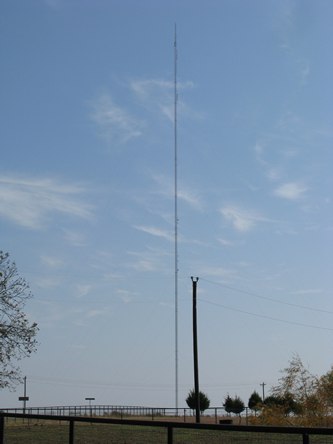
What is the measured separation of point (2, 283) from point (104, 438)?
26.0 meters

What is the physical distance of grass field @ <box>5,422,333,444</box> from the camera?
1012 centimetres

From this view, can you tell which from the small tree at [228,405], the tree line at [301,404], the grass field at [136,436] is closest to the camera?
the grass field at [136,436]

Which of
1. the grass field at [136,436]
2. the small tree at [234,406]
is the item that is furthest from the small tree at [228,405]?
the grass field at [136,436]

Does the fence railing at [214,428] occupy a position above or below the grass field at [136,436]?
above

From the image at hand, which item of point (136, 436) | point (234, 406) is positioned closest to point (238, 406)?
point (234, 406)

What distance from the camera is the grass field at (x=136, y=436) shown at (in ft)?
33.2

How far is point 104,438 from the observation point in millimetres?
13008

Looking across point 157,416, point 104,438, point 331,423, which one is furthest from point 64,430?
point 157,416

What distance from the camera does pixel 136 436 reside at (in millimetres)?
12391

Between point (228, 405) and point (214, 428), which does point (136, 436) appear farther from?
point (228, 405)

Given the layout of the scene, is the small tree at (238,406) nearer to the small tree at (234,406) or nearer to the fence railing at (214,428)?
the small tree at (234,406)

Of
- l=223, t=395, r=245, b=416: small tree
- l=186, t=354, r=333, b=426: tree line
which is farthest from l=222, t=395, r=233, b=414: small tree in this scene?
l=186, t=354, r=333, b=426: tree line

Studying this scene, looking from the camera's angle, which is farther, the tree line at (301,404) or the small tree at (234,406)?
the small tree at (234,406)

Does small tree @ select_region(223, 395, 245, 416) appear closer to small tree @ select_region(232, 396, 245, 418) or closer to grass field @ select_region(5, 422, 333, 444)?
small tree @ select_region(232, 396, 245, 418)
